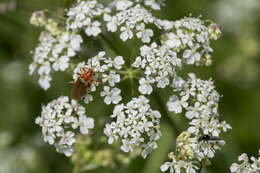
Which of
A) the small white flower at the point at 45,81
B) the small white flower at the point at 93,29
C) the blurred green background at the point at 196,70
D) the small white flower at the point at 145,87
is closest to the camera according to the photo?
the small white flower at the point at 145,87

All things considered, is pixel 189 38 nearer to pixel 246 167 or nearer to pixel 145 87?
pixel 145 87

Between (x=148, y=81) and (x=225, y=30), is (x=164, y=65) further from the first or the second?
(x=225, y=30)

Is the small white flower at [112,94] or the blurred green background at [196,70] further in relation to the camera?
the blurred green background at [196,70]

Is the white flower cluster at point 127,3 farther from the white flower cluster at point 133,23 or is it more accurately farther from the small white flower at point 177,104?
the small white flower at point 177,104

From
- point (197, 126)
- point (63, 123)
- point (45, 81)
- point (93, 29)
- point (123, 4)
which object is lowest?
point (63, 123)

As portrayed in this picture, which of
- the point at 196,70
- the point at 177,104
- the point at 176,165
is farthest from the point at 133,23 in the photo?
the point at 196,70

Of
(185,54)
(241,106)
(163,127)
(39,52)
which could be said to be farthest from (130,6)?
(241,106)

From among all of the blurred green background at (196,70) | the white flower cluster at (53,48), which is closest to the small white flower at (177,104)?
the white flower cluster at (53,48)

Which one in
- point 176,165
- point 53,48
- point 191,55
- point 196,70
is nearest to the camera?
point 176,165
